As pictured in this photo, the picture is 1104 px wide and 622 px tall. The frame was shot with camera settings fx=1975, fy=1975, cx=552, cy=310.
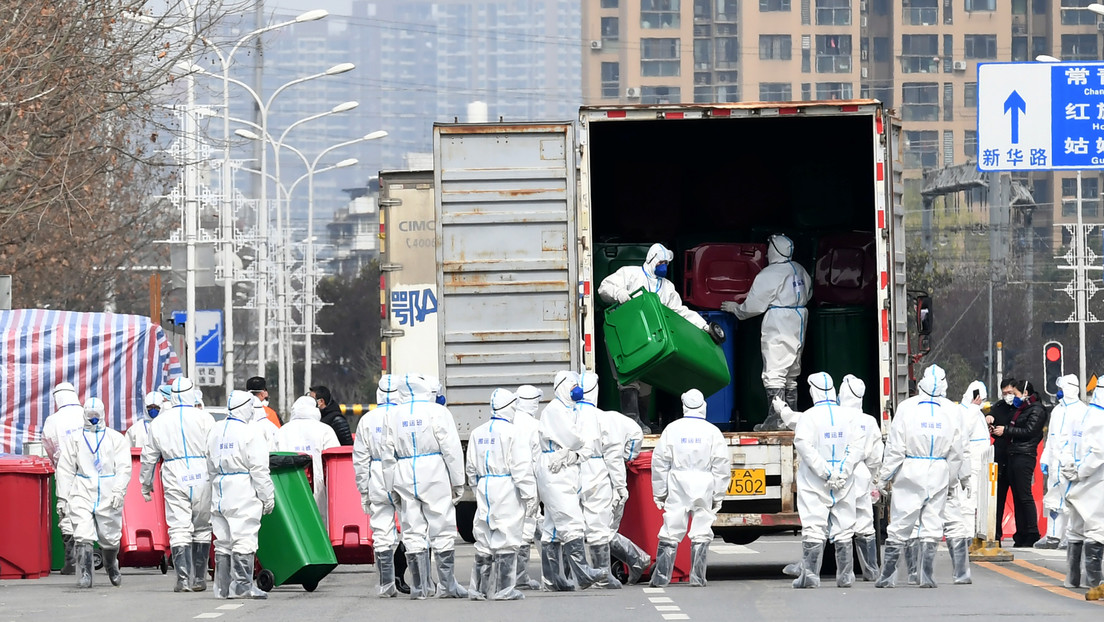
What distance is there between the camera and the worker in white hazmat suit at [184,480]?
49.4ft

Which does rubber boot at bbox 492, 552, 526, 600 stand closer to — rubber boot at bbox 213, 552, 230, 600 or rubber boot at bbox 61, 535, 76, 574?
rubber boot at bbox 213, 552, 230, 600

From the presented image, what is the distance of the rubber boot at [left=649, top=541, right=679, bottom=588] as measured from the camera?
14844 millimetres

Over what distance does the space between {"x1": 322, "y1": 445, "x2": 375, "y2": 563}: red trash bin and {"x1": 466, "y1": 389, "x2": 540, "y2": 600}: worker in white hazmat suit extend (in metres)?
2.38

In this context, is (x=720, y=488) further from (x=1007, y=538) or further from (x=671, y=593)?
(x=1007, y=538)

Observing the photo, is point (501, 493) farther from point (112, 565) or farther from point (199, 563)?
point (112, 565)

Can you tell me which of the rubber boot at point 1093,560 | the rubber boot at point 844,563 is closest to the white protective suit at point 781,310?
the rubber boot at point 844,563

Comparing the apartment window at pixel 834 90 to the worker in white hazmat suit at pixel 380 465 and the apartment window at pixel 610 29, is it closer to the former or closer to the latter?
the apartment window at pixel 610 29

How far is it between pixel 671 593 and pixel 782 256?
400cm

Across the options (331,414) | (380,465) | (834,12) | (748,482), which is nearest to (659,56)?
(834,12)

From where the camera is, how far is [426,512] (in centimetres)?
1409

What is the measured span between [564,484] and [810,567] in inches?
75.7

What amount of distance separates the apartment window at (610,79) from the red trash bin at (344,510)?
67423 mm

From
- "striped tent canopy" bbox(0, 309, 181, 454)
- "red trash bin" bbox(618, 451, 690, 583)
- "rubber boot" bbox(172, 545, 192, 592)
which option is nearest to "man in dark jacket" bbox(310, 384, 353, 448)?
"striped tent canopy" bbox(0, 309, 181, 454)

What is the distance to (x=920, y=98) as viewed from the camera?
2987 inches
